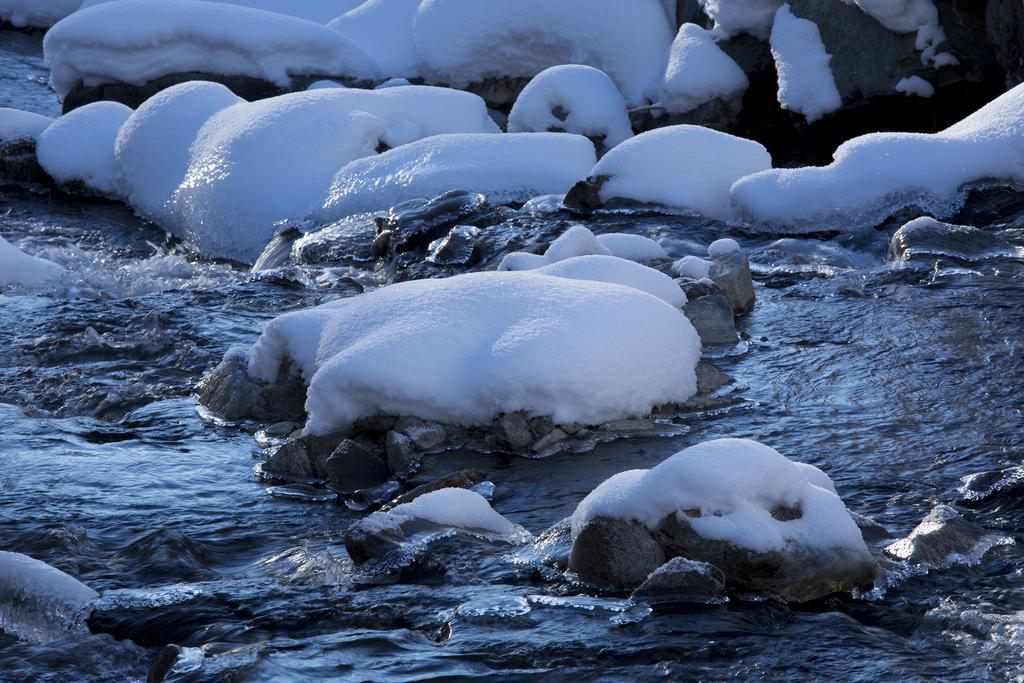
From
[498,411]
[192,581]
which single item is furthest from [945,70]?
[192,581]

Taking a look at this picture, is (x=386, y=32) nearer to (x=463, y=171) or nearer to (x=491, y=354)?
(x=463, y=171)

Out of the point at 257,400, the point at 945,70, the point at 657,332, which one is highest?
the point at 945,70

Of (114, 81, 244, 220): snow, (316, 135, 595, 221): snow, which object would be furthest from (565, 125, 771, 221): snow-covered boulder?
(114, 81, 244, 220): snow

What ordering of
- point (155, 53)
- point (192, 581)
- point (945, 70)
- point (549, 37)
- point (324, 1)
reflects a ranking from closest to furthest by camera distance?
point (192, 581) < point (945, 70) < point (155, 53) < point (549, 37) < point (324, 1)

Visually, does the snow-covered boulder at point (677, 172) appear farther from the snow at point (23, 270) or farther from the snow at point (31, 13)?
the snow at point (31, 13)

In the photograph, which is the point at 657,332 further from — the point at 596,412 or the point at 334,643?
the point at 334,643

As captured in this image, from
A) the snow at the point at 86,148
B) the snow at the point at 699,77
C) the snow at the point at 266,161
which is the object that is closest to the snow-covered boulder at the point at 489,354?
the snow at the point at 266,161

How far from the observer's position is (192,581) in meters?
3.96

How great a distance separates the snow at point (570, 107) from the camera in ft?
41.1

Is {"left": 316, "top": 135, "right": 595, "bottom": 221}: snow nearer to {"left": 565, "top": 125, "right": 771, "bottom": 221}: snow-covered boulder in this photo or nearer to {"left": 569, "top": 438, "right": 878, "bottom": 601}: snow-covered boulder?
{"left": 565, "top": 125, "right": 771, "bottom": 221}: snow-covered boulder

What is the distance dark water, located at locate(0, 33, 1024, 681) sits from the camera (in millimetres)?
3346

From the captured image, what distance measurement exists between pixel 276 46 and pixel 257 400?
966 centimetres

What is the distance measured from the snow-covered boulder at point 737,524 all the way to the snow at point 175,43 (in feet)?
38.2

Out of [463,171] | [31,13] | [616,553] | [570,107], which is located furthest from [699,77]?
[31,13]
